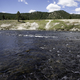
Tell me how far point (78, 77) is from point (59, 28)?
7360 cm

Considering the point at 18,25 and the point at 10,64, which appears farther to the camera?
the point at 18,25

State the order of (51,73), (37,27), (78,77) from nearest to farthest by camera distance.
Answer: (78,77)
(51,73)
(37,27)

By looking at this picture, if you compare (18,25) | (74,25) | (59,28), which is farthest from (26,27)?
(74,25)

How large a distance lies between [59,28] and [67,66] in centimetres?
7171

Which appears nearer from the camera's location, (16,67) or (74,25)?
(16,67)

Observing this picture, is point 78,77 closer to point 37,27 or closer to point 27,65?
point 27,65

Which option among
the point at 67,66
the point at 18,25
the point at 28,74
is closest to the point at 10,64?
the point at 28,74

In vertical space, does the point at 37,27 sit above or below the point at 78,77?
above

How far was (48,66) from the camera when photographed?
32.8 ft

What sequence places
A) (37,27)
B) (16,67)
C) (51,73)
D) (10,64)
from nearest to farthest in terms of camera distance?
(51,73) < (16,67) < (10,64) < (37,27)

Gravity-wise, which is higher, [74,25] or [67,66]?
[74,25]

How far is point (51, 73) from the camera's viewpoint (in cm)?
859

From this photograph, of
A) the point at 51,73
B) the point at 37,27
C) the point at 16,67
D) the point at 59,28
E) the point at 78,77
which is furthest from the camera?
the point at 37,27

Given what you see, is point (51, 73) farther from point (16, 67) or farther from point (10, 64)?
point (10, 64)
